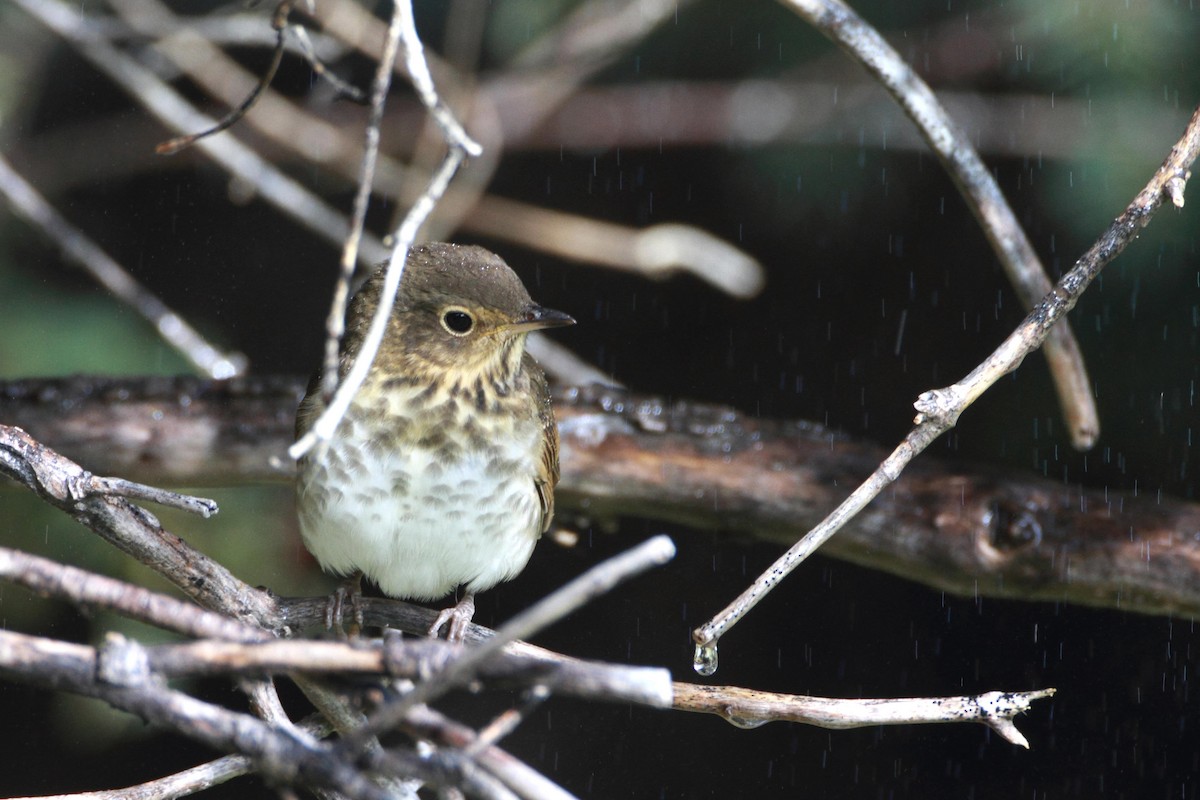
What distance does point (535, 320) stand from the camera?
7.83 feet

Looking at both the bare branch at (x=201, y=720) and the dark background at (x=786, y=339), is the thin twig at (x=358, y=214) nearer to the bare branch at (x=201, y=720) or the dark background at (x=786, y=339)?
the bare branch at (x=201, y=720)

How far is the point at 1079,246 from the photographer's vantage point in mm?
3488

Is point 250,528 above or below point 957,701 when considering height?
above

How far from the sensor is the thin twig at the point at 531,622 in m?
1.21

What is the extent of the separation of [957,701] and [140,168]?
Result: 3533 millimetres

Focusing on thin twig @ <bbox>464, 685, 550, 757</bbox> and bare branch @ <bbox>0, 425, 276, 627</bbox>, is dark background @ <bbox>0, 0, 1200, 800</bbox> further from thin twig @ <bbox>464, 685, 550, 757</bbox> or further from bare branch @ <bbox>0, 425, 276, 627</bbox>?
thin twig @ <bbox>464, 685, 550, 757</bbox>

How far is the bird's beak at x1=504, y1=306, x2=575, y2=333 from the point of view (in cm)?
236

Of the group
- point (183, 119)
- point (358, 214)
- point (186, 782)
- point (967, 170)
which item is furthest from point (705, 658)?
point (183, 119)

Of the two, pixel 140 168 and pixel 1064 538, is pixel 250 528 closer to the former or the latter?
pixel 140 168

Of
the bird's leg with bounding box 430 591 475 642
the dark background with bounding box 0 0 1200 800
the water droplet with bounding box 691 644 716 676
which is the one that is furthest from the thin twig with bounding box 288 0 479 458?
the dark background with bounding box 0 0 1200 800

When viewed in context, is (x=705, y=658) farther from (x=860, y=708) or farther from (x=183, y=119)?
(x=183, y=119)

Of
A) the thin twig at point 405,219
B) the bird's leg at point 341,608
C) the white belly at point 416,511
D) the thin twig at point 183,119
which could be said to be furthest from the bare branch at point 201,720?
the thin twig at point 183,119

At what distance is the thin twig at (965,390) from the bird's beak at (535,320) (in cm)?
68

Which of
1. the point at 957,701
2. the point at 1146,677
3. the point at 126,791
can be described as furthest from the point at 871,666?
the point at 126,791
